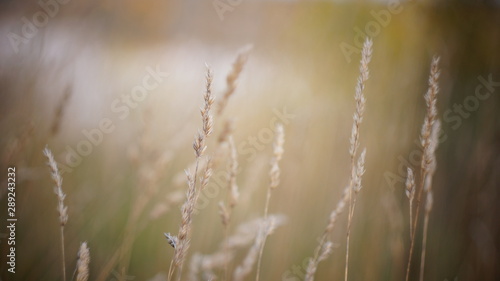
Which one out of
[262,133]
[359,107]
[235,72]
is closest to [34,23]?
[235,72]

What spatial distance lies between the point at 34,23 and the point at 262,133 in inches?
61.4

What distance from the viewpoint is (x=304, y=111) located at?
2178mm

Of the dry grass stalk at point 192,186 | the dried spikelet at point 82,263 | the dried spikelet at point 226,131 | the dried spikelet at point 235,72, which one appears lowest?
the dried spikelet at point 82,263

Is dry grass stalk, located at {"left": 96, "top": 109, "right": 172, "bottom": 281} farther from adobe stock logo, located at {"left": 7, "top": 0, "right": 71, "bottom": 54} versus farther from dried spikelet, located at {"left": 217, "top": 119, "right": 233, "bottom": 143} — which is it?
adobe stock logo, located at {"left": 7, "top": 0, "right": 71, "bottom": 54}

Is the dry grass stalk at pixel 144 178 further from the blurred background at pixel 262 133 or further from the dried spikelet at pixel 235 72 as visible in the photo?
the dried spikelet at pixel 235 72

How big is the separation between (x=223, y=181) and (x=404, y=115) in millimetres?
1211

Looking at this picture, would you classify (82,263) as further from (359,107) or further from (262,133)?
(262,133)

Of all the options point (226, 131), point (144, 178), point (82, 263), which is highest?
point (226, 131)

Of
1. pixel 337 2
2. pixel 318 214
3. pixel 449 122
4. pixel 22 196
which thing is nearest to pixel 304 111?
pixel 318 214

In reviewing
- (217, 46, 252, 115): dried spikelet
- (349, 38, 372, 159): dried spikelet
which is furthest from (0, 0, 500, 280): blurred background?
(349, 38, 372, 159): dried spikelet

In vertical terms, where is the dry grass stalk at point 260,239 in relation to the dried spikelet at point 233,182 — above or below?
below

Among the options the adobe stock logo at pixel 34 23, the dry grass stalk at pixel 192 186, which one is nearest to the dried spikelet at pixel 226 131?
the dry grass stalk at pixel 192 186

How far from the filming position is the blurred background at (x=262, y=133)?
4.83 ft

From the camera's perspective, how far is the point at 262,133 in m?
2.41
